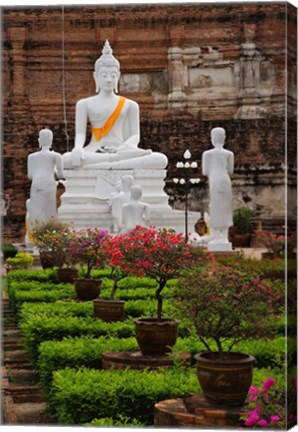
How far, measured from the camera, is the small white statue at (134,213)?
9.77 m

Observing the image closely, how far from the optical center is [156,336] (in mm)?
4996

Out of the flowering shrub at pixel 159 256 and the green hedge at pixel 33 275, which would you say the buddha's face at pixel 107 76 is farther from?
the flowering shrub at pixel 159 256

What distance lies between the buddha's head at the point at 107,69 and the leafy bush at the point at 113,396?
704 cm

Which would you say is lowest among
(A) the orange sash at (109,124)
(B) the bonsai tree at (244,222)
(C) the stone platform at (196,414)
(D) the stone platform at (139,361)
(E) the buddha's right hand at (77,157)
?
(C) the stone platform at (196,414)

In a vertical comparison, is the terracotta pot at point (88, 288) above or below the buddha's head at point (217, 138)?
below

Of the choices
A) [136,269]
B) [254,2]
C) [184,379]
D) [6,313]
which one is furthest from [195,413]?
[6,313]

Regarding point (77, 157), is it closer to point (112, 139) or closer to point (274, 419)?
point (112, 139)

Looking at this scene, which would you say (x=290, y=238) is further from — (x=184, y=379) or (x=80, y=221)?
(x=80, y=221)

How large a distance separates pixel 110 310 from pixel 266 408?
2550mm

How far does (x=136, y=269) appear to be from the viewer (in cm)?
548

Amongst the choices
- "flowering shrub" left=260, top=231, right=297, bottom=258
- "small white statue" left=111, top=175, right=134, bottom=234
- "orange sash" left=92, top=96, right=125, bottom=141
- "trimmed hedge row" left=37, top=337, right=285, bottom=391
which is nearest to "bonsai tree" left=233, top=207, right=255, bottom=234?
"small white statue" left=111, top=175, right=134, bottom=234

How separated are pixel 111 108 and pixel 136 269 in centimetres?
657

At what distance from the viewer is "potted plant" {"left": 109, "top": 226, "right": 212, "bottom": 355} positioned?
5016 mm

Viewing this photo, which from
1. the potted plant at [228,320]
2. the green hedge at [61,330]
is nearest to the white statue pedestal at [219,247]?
the green hedge at [61,330]
